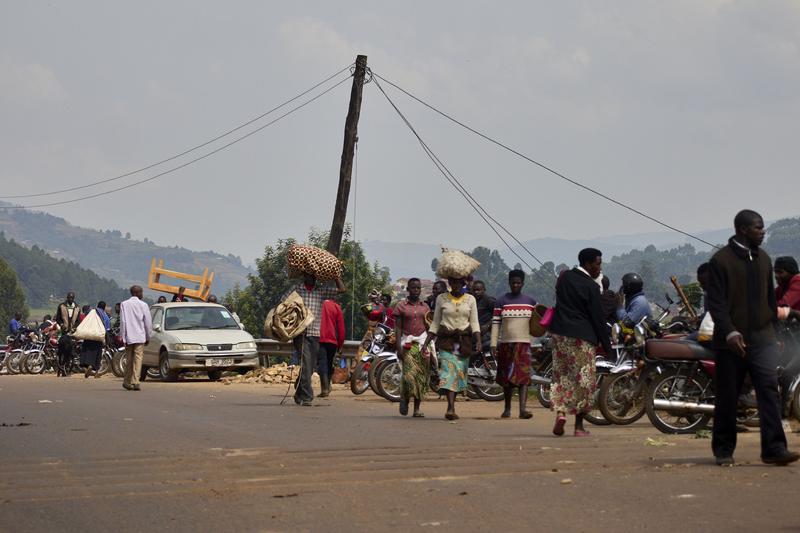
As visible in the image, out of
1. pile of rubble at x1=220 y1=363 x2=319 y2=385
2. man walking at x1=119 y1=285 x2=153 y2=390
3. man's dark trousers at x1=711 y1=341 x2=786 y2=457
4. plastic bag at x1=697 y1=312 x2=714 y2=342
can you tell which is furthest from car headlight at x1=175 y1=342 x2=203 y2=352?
man's dark trousers at x1=711 y1=341 x2=786 y2=457

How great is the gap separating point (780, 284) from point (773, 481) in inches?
184

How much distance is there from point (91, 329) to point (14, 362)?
9.61 metres

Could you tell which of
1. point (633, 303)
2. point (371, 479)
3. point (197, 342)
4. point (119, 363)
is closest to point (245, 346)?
point (197, 342)

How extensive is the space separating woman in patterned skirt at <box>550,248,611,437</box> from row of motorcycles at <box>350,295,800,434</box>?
564 millimetres

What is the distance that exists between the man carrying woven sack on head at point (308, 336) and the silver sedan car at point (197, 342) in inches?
341

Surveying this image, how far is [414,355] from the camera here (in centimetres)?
1523

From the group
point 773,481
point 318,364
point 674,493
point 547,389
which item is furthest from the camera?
point 318,364

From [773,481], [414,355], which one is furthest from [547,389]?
[773,481]

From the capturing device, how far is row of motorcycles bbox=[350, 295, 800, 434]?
12.3 meters

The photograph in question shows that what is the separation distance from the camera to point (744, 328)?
9.24 meters

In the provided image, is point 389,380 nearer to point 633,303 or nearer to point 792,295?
point 633,303

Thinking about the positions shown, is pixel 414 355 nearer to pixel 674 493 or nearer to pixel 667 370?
pixel 667 370

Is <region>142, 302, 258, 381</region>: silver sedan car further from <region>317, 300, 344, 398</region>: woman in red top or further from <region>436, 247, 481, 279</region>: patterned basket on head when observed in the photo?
<region>436, 247, 481, 279</region>: patterned basket on head

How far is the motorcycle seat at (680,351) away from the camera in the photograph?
12.1 meters
